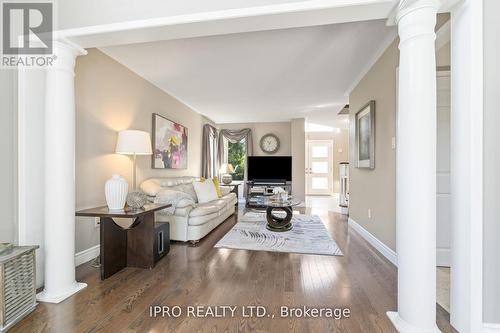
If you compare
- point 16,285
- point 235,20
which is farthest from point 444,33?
point 16,285

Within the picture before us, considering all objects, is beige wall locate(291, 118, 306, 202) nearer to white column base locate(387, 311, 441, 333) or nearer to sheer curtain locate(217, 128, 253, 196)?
sheer curtain locate(217, 128, 253, 196)

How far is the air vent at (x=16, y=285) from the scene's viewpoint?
148 centimetres

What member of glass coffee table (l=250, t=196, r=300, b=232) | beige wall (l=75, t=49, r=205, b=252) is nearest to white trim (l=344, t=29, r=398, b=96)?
glass coffee table (l=250, t=196, r=300, b=232)

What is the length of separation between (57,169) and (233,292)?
67.2 inches

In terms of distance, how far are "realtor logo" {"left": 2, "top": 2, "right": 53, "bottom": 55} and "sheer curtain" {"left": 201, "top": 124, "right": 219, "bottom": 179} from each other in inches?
177

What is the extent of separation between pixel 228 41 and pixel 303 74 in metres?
1.41

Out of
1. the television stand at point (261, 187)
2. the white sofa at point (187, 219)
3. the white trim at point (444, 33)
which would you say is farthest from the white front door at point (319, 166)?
the white trim at point (444, 33)

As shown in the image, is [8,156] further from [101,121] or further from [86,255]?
[86,255]

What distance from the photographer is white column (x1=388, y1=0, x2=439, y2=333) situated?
4.61 feet

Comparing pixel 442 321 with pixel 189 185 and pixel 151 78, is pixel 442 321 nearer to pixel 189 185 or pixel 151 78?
pixel 189 185

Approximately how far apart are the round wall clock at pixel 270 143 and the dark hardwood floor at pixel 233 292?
4529 mm

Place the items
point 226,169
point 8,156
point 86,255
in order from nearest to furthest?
point 8,156 < point 86,255 < point 226,169

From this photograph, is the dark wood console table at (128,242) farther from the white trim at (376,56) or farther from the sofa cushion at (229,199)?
the white trim at (376,56)

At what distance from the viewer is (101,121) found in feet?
9.55
